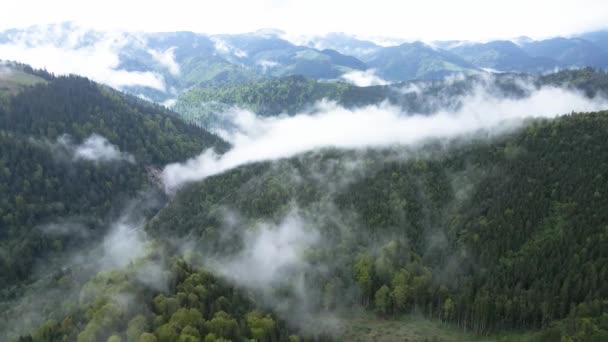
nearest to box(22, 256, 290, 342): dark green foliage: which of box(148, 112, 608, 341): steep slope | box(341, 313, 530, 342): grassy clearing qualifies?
box(341, 313, 530, 342): grassy clearing

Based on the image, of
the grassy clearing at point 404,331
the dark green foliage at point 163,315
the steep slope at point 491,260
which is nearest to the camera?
the dark green foliage at point 163,315

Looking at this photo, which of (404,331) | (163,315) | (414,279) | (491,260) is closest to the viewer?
(163,315)

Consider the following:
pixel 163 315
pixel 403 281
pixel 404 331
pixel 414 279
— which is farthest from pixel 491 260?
pixel 163 315

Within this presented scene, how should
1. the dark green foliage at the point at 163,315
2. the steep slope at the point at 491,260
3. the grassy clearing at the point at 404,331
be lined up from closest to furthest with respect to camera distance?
1. the dark green foliage at the point at 163,315
2. the steep slope at the point at 491,260
3. the grassy clearing at the point at 404,331

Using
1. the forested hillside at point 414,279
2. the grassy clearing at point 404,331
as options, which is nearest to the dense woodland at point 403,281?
the forested hillside at point 414,279

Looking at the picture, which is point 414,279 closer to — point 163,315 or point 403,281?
point 403,281

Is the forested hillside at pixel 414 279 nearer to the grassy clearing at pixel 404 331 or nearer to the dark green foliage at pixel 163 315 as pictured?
the dark green foliage at pixel 163 315

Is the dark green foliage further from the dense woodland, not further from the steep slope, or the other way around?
the steep slope

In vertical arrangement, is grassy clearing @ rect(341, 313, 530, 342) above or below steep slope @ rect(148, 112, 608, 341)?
below

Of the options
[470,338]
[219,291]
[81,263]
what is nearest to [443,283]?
[470,338]

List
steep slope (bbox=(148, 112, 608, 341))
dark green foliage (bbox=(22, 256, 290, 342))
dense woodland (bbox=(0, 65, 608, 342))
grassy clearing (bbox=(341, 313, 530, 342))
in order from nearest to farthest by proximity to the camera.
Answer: dark green foliage (bbox=(22, 256, 290, 342))
dense woodland (bbox=(0, 65, 608, 342))
steep slope (bbox=(148, 112, 608, 341))
grassy clearing (bbox=(341, 313, 530, 342))

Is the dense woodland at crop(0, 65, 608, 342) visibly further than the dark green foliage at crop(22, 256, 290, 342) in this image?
Yes

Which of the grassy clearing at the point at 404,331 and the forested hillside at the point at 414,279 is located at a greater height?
the forested hillside at the point at 414,279
